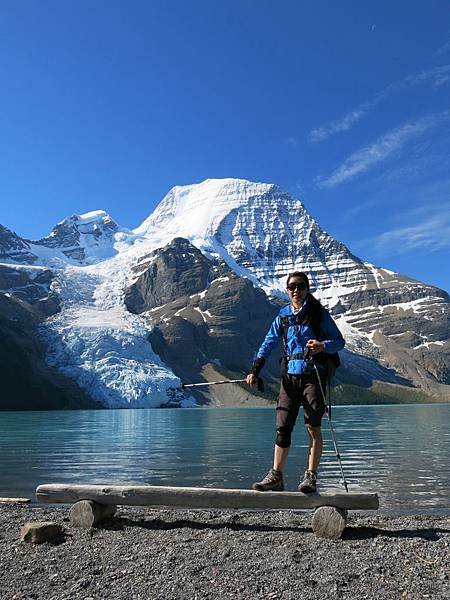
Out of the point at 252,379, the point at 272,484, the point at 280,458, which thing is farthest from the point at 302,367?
the point at 272,484

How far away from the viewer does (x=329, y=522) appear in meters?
9.88

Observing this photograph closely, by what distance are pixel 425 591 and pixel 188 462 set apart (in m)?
25.7

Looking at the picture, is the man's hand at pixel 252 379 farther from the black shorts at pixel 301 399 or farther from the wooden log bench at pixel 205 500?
the wooden log bench at pixel 205 500

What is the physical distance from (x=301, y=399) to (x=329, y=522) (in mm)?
2154

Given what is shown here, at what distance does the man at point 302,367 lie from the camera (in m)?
10.1

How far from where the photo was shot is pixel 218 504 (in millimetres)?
10156

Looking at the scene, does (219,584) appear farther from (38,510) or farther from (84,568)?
(38,510)

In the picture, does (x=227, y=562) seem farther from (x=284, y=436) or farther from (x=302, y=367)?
(x=302, y=367)

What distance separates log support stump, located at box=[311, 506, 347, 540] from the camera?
385 inches

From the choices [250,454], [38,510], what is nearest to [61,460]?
[250,454]

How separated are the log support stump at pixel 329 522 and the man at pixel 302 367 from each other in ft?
1.40

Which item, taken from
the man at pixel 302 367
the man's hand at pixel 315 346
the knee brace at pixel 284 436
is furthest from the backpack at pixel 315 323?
the knee brace at pixel 284 436

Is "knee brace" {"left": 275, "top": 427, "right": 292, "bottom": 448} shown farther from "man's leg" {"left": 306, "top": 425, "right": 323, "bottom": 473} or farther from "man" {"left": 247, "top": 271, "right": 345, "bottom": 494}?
"man's leg" {"left": 306, "top": 425, "right": 323, "bottom": 473}

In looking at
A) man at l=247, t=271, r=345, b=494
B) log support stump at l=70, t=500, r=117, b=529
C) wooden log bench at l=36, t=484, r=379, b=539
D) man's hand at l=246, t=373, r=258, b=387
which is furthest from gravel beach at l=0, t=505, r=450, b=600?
man's hand at l=246, t=373, r=258, b=387
